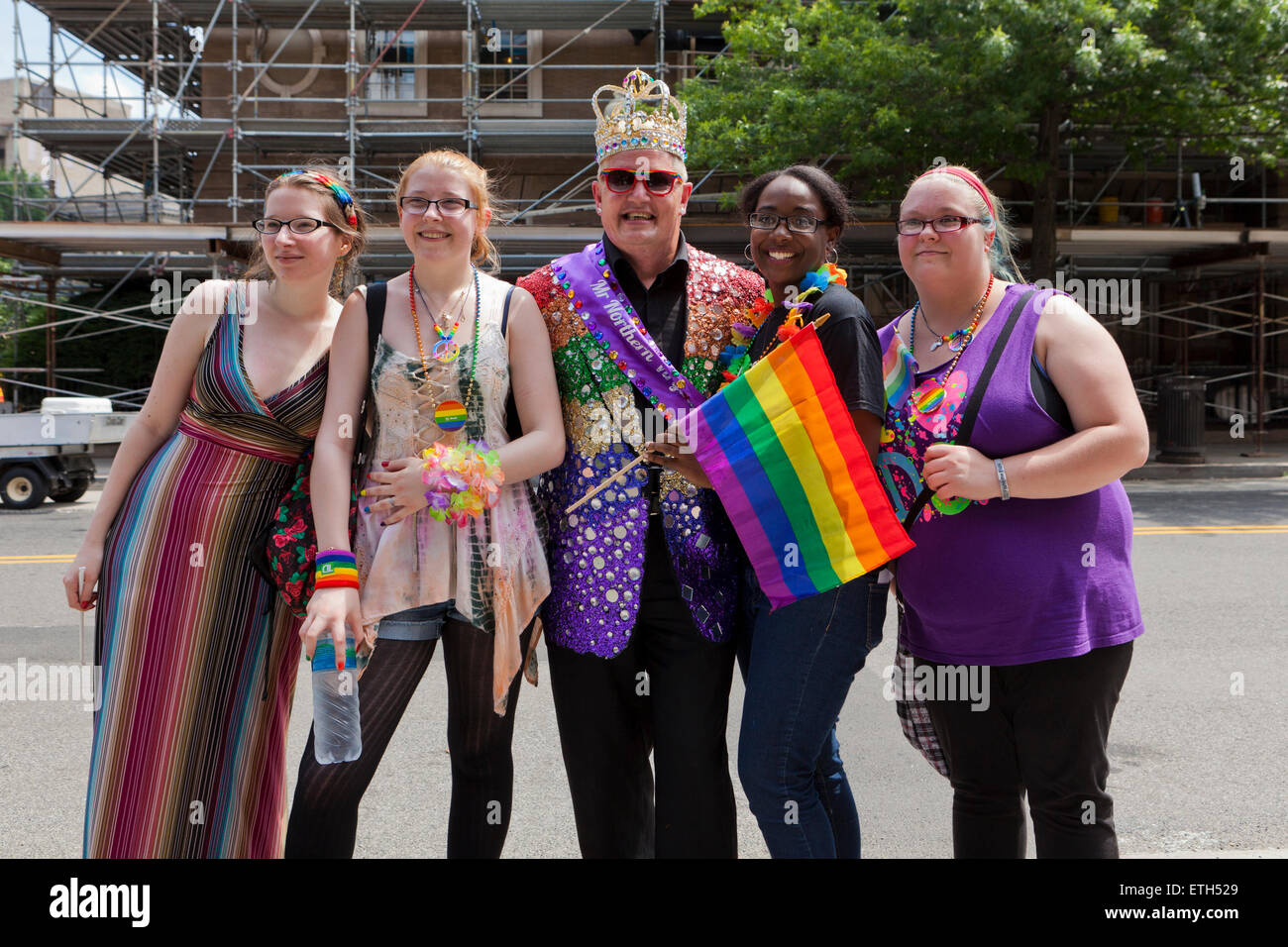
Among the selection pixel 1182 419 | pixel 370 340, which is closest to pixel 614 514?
pixel 370 340

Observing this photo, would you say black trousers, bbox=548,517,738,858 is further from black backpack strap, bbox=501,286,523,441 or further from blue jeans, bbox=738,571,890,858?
black backpack strap, bbox=501,286,523,441

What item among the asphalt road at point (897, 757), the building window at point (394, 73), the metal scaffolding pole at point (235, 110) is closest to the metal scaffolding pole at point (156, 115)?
the metal scaffolding pole at point (235, 110)

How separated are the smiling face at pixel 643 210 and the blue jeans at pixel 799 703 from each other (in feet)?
3.48

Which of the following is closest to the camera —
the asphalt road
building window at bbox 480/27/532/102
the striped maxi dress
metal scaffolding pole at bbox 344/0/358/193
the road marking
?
the striped maxi dress

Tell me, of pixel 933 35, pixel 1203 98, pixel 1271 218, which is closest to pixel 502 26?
pixel 933 35

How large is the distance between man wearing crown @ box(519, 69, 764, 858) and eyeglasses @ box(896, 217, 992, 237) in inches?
19.3

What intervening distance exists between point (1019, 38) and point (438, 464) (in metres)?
13.7

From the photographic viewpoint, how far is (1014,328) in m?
2.61

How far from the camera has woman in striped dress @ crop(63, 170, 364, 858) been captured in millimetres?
2889

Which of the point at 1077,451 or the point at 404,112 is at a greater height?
the point at 404,112

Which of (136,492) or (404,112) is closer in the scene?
(136,492)

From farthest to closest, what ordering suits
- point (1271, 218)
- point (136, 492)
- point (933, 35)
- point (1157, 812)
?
point (1271, 218) → point (933, 35) → point (1157, 812) → point (136, 492)

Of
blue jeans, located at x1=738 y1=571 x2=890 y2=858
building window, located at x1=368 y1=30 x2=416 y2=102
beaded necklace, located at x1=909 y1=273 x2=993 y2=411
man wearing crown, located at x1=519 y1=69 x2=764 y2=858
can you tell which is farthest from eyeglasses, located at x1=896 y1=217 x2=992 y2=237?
building window, located at x1=368 y1=30 x2=416 y2=102

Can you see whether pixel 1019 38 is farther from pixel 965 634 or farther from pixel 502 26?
pixel 965 634
